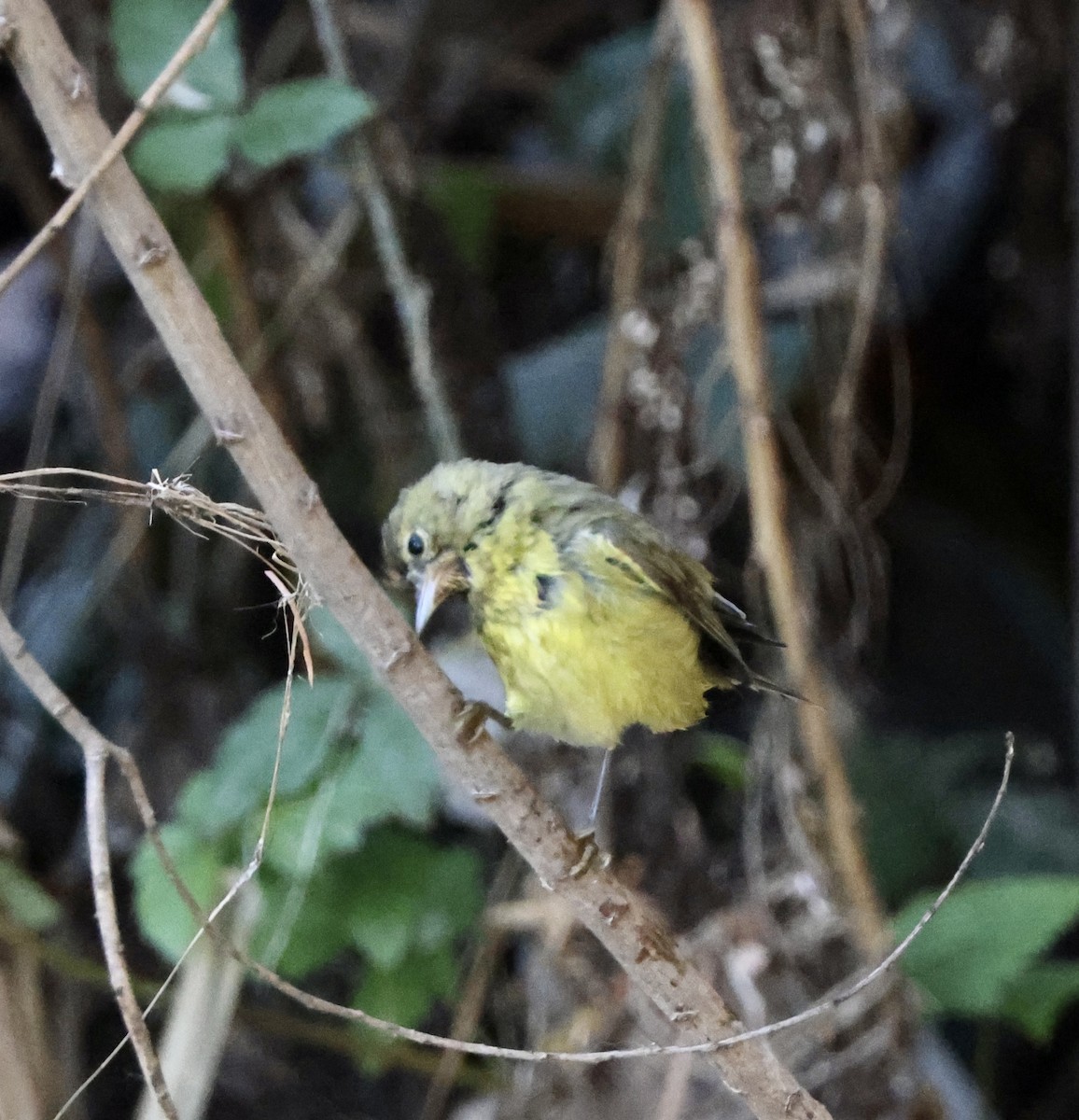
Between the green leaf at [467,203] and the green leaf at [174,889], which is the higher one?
the green leaf at [467,203]

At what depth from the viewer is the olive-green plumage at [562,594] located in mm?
1223

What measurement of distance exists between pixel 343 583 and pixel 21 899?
1.15 m

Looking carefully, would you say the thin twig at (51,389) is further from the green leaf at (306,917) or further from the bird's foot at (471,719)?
the bird's foot at (471,719)

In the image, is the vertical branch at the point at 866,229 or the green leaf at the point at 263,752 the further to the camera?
the vertical branch at the point at 866,229

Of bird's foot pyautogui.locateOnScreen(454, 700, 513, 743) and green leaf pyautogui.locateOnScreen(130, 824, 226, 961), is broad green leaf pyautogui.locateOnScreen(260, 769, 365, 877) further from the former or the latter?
bird's foot pyautogui.locateOnScreen(454, 700, 513, 743)

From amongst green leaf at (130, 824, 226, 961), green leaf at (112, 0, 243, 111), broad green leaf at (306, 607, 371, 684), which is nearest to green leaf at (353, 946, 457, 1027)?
green leaf at (130, 824, 226, 961)

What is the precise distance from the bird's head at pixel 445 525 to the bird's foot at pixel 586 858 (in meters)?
0.27

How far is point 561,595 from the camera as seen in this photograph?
1222mm

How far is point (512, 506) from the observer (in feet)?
4.19

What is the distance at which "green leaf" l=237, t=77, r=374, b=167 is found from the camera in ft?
5.07

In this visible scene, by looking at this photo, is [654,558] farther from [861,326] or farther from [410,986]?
[410,986]

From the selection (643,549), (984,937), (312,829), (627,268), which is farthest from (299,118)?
(984,937)

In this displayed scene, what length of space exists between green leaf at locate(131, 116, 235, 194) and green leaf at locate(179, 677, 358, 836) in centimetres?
65

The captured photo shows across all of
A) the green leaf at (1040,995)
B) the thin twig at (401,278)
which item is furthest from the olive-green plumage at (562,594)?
the green leaf at (1040,995)
